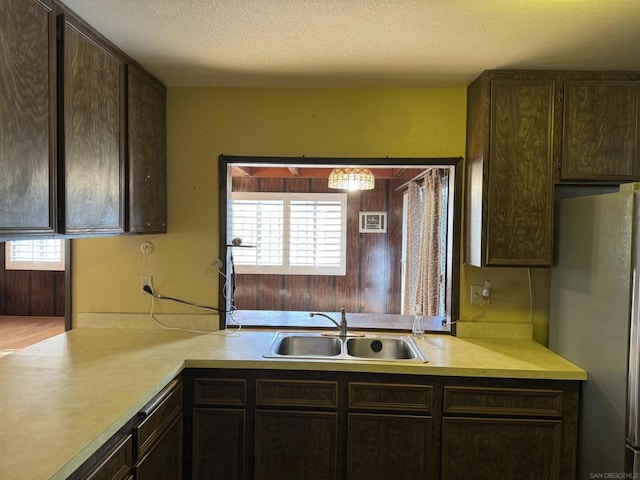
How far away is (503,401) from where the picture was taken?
1.75m

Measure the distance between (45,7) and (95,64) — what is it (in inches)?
11.5

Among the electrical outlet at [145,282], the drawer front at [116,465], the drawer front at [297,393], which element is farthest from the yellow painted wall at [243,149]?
the drawer front at [116,465]

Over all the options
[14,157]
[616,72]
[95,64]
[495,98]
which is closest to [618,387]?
[495,98]

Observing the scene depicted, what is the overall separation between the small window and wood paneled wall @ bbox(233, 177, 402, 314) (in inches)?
86.1

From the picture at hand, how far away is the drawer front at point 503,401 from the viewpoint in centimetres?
174

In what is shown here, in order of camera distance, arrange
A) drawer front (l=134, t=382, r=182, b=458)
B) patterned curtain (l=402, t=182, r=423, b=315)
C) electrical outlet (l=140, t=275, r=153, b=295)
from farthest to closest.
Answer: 1. patterned curtain (l=402, t=182, r=423, b=315)
2. electrical outlet (l=140, t=275, r=153, b=295)
3. drawer front (l=134, t=382, r=182, b=458)

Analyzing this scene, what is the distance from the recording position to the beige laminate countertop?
3.55ft

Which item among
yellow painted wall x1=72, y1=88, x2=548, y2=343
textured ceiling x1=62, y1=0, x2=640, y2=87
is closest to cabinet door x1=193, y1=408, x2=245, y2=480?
yellow painted wall x1=72, y1=88, x2=548, y2=343

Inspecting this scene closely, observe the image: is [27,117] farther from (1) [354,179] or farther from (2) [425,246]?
(2) [425,246]

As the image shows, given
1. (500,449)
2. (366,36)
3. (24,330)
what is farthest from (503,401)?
(24,330)

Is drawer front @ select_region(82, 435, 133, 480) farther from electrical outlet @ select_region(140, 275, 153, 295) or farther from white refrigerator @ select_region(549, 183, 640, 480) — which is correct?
white refrigerator @ select_region(549, 183, 640, 480)

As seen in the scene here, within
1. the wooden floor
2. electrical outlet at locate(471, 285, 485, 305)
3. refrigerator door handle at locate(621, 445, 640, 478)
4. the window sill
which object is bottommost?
refrigerator door handle at locate(621, 445, 640, 478)

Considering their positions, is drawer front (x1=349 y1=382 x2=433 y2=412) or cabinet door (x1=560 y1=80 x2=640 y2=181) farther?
cabinet door (x1=560 y1=80 x2=640 y2=181)

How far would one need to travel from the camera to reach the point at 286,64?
1972 mm
